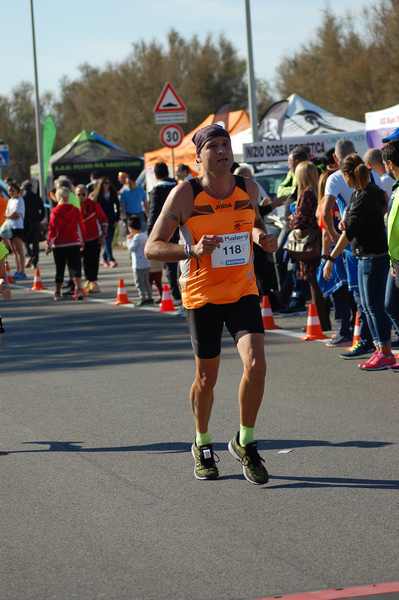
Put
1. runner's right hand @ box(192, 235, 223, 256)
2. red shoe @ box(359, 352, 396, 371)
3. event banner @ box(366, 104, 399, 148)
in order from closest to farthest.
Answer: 1. runner's right hand @ box(192, 235, 223, 256)
2. red shoe @ box(359, 352, 396, 371)
3. event banner @ box(366, 104, 399, 148)

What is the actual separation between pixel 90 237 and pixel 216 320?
1507 centimetres

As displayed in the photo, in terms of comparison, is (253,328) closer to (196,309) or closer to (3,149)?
(196,309)

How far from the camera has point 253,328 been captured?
25.7 ft

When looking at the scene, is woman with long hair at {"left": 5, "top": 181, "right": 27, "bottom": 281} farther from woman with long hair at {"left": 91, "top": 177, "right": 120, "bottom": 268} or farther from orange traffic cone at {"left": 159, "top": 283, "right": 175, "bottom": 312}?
orange traffic cone at {"left": 159, "top": 283, "right": 175, "bottom": 312}

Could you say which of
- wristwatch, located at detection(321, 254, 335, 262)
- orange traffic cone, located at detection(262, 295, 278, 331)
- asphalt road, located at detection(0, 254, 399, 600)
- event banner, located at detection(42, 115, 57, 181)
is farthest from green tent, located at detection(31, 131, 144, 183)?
wristwatch, located at detection(321, 254, 335, 262)

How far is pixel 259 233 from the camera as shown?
8.02 metres

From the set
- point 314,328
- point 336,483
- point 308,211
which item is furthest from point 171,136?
point 336,483

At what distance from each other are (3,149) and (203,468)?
125 feet

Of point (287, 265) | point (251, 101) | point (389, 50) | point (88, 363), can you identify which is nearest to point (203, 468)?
point (88, 363)

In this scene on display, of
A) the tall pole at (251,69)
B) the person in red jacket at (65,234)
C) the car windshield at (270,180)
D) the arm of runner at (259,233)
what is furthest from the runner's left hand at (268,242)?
the tall pole at (251,69)

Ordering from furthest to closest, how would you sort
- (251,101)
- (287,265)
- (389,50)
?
(389,50), (251,101), (287,265)

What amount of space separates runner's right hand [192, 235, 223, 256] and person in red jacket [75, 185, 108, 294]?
49.8 feet

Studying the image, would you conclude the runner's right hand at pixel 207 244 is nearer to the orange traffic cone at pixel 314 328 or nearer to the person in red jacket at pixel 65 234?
the orange traffic cone at pixel 314 328

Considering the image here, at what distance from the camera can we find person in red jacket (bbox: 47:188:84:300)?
2148cm
